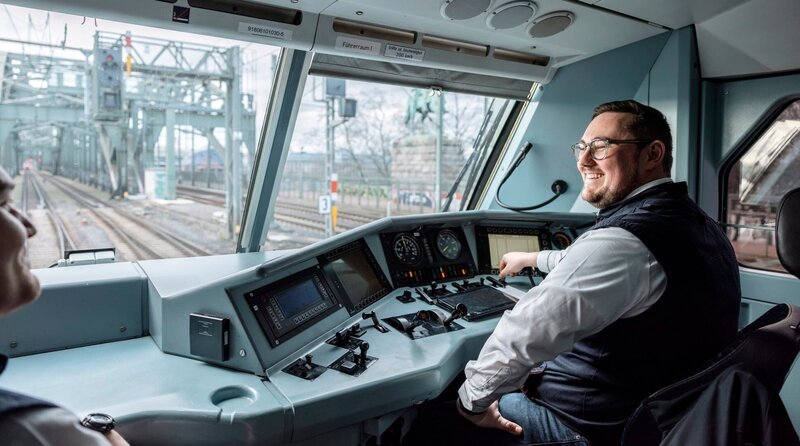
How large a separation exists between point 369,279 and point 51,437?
57.8 inches

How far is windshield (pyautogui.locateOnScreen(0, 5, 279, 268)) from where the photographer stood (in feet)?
6.40

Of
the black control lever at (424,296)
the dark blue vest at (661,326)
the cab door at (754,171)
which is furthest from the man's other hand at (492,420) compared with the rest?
the cab door at (754,171)

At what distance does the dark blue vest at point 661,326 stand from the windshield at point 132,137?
167cm

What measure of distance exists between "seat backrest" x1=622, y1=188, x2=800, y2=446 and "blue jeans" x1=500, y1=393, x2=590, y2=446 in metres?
0.26

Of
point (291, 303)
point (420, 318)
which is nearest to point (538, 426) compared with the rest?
point (420, 318)

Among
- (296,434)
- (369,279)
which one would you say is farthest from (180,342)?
(369,279)

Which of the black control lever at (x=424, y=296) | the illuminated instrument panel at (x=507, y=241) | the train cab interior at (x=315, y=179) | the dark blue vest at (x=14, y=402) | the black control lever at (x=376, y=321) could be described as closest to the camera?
the dark blue vest at (x=14, y=402)

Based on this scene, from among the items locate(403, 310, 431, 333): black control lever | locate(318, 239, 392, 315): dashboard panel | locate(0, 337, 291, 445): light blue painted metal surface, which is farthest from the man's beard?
locate(0, 337, 291, 445): light blue painted metal surface

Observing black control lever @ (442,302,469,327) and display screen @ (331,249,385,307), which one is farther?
display screen @ (331,249,385,307)

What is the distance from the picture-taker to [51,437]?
25.9 inches

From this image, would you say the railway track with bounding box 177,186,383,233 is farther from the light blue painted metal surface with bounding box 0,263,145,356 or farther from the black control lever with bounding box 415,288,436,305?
the light blue painted metal surface with bounding box 0,263,145,356

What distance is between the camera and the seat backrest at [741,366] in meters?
0.97

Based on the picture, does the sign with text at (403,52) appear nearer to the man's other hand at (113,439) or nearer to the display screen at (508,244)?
the display screen at (508,244)

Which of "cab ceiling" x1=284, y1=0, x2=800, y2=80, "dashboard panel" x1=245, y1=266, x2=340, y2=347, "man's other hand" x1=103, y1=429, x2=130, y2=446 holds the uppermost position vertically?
"cab ceiling" x1=284, y1=0, x2=800, y2=80
